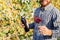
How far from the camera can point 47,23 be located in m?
3.59

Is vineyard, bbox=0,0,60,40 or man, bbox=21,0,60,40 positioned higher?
man, bbox=21,0,60,40

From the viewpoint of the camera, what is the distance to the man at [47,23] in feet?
11.3

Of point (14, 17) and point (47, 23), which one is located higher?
point (47, 23)

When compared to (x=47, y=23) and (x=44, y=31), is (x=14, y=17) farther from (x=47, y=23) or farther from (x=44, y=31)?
(x=44, y=31)

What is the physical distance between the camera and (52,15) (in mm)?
3545

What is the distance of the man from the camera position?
346 cm

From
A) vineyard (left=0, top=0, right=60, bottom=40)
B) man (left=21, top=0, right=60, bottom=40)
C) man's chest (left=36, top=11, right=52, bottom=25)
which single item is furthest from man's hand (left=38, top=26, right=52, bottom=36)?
vineyard (left=0, top=0, right=60, bottom=40)

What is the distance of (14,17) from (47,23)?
112 inches

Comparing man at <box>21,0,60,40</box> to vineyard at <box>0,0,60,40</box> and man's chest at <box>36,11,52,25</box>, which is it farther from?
vineyard at <box>0,0,60,40</box>

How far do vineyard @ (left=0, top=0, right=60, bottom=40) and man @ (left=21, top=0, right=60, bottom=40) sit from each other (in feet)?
7.84

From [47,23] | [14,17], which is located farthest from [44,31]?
[14,17]

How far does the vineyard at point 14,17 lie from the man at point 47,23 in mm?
2388

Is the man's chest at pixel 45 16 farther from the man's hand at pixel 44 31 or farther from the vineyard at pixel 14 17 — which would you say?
the vineyard at pixel 14 17

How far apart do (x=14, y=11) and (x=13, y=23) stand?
1.33 ft
